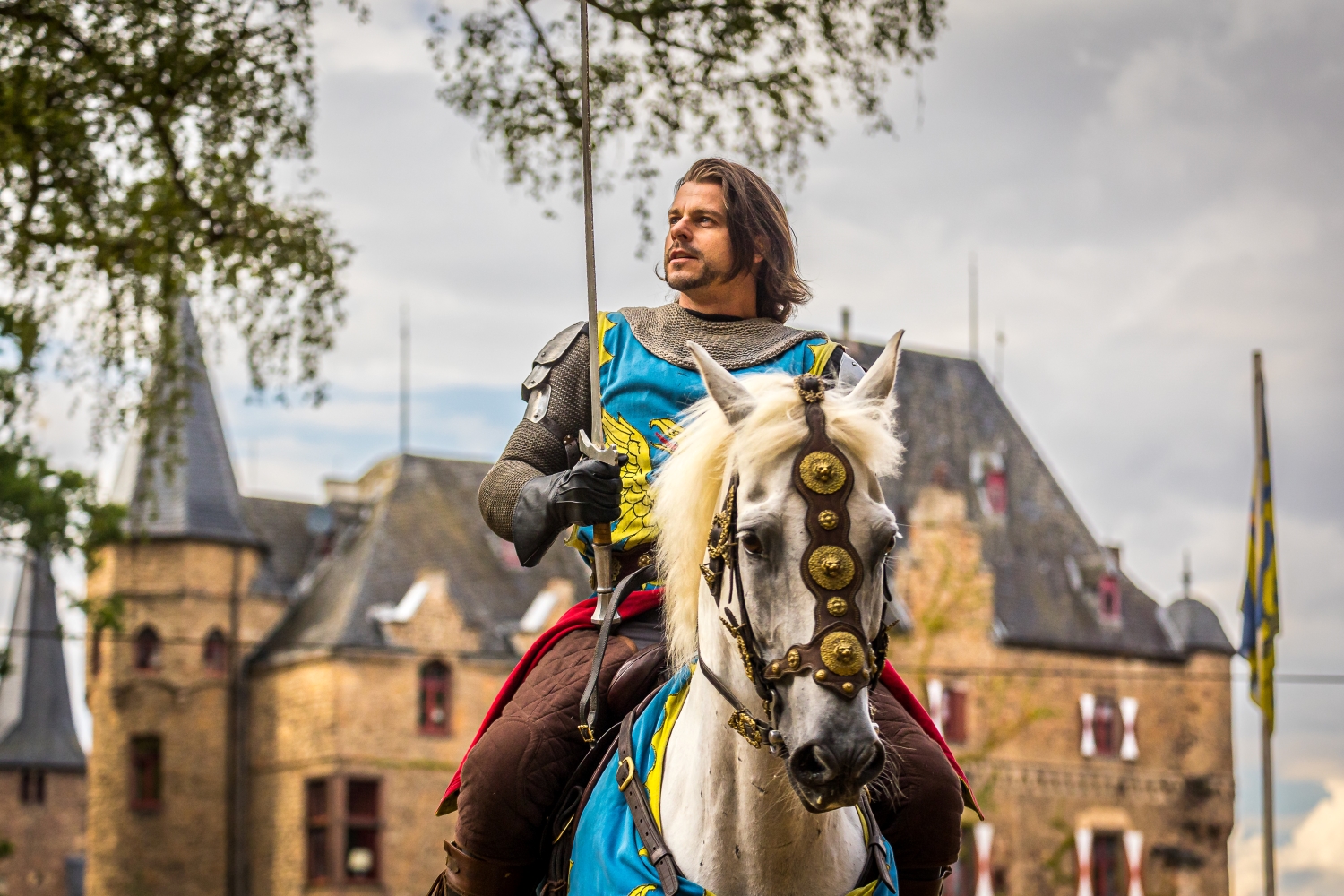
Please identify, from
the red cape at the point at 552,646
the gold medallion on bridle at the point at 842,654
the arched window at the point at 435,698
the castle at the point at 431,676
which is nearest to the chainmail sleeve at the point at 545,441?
the red cape at the point at 552,646

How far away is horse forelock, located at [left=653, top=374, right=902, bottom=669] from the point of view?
3.40m

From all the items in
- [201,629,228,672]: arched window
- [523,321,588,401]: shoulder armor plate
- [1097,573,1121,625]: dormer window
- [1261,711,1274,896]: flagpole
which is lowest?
[1261,711,1274,896]: flagpole

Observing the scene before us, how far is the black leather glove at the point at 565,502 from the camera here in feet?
12.9

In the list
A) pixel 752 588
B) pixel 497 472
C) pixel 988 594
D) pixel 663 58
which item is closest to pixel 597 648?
pixel 497 472

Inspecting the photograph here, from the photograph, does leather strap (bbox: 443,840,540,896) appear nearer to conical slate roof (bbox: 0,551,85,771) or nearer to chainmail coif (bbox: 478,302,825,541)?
chainmail coif (bbox: 478,302,825,541)

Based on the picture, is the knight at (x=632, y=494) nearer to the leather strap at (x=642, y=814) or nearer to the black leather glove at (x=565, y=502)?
the black leather glove at (x=565, y=502)

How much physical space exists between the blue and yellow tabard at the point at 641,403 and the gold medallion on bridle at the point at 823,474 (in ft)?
3.43

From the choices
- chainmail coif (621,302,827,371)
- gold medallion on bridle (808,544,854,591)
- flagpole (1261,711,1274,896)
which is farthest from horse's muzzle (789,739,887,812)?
flagpole (1261,711,1274,896)

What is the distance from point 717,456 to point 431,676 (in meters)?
36.5

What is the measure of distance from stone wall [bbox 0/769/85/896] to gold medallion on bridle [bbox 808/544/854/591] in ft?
172

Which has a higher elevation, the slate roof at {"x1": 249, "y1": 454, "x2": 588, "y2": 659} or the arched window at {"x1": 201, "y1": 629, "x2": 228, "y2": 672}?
the slate roof at {"x1": 249, "y1": 454, "x2": 588, "y2": 659}

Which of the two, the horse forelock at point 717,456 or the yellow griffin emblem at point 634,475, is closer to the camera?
the horse forelock at point 717,456

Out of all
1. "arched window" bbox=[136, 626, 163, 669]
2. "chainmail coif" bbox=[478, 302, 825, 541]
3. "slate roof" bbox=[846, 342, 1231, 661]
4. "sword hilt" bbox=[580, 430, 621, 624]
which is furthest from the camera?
"slate roof" bbox=[846, 342, 1231, 661]

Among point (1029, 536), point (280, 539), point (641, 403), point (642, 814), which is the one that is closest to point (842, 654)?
point (642, 814)
